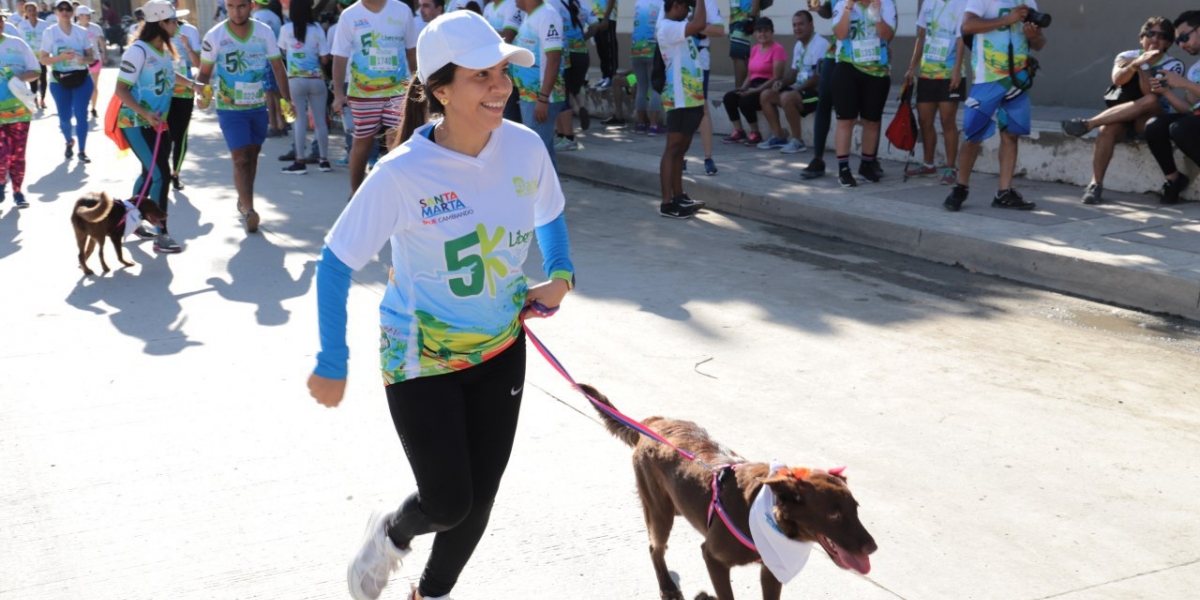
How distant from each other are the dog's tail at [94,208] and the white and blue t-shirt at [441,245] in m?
5.93

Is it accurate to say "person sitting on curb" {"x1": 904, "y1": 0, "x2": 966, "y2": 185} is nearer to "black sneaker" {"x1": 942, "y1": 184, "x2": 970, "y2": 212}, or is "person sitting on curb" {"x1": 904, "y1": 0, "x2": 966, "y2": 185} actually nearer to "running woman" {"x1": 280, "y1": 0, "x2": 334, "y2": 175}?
"black sneaker" {"x1": 942, "y1": 184, "x2": 970, "y2": 212}

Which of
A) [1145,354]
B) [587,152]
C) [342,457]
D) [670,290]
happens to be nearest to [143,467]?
[342,457]

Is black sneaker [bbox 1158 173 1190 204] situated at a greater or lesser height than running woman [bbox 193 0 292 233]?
lesser

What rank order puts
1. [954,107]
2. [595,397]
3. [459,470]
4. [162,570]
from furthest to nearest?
1. [954,107]
2. [162,570]
3. [595,397]
4. [459,470]

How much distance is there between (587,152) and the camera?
1423cm

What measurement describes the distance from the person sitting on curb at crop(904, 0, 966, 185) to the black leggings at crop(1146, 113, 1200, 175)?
5.10ft

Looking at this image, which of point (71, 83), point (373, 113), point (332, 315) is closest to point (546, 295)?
point (332, 315)

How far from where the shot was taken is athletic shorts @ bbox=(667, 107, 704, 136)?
10766mm

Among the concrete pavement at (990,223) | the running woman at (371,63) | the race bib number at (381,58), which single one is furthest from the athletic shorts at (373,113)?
the concrete pavement at (990,223)

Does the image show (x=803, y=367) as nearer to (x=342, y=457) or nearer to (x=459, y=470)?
(x=342, y=457)

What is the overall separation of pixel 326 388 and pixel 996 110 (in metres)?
7.82

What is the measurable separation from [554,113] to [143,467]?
7.28 meters

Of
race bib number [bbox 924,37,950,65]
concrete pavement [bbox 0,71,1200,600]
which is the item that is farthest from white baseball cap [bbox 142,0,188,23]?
race bib number [bbox 924,37,950,65]

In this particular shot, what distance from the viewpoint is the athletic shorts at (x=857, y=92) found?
11.4 metres
